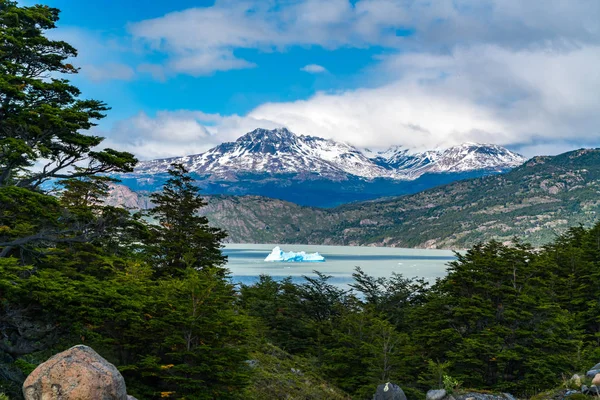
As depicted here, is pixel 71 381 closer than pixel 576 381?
Yes

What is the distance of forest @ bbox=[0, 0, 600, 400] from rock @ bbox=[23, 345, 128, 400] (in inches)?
104

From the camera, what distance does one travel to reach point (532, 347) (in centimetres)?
2555

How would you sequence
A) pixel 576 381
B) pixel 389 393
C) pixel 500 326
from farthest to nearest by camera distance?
pixel 500 326
pixel 389 393
pixel 576 381

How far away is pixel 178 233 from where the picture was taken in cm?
2938

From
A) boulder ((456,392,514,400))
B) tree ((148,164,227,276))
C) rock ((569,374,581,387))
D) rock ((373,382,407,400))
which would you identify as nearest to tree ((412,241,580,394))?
boulder ((456,392,514,400))

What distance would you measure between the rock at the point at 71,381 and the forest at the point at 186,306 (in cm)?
265

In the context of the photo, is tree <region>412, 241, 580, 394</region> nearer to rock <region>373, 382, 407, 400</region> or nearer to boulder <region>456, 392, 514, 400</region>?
boulder <region>456, 392, 514, 400</region>

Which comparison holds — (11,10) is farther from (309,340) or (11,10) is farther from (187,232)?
(309,340)

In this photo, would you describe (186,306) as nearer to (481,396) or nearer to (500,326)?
(481,396)

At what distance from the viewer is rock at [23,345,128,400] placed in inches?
428

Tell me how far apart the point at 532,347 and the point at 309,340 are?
48.3 ft

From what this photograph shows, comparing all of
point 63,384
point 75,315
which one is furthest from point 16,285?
point 63,384

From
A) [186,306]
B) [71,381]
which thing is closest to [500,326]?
[186,306]

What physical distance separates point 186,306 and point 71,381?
6.00 metres
